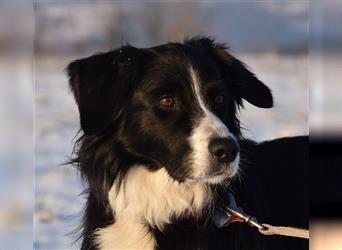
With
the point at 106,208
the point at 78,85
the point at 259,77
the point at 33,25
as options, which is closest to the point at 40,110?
the point at 78,85

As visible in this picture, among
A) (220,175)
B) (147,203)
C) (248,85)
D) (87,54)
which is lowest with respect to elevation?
(147,203)

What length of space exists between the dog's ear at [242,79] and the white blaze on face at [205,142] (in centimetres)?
25

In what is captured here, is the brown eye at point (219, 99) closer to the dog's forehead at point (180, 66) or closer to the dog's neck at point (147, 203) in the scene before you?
the dog's forehead at point (180, 66)

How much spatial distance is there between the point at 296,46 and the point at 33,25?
90 centimetres

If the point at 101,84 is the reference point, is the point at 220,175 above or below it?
below

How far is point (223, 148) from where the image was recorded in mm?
1792

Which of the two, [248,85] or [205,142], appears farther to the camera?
[248,85]

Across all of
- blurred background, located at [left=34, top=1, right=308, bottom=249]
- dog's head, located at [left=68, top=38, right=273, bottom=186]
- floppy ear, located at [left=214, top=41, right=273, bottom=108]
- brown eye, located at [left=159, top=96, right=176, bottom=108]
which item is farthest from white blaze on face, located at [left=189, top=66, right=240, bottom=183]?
blurred background, located at [left=34, top=1, right=308, bottom=249]

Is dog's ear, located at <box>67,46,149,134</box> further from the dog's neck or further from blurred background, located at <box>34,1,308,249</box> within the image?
the dog's neck

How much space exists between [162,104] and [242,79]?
34 cm

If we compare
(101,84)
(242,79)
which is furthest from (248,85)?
(101,84)

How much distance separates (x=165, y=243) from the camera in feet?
6.57

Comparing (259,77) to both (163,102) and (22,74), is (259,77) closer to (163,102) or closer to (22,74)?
(163,102)

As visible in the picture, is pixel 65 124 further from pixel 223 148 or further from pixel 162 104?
pixel 223 148
